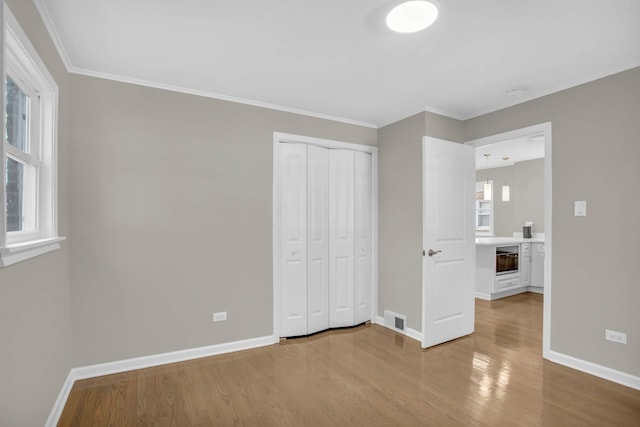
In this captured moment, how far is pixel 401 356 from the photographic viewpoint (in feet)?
10.2

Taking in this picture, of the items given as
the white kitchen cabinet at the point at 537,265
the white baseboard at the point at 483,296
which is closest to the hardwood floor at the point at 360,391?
the white baseboard at the point at 483,296

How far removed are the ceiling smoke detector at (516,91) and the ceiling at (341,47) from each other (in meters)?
0.06

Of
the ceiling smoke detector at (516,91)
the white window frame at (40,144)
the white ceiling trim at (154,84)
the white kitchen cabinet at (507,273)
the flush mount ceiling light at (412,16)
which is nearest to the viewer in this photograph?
the white window frame at (40,144)

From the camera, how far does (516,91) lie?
2.98 meters

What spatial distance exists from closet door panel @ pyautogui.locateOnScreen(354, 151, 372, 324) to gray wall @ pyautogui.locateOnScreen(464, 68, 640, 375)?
1.88 meters

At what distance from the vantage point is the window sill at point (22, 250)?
4.17 feet

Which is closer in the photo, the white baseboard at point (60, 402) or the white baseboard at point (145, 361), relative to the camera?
the white baseboard at point (60, 402)

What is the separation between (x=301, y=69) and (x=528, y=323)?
13.2 feet

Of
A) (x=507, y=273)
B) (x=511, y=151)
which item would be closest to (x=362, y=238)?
(x=507, y=273)

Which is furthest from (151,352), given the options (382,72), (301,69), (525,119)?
(525,119)

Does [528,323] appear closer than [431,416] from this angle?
No

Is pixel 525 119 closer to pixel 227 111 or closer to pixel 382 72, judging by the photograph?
pixel 382 72

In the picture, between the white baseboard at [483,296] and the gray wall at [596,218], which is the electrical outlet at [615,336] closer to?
the gray wall at [596,218]

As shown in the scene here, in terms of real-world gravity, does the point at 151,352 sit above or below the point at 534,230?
below
